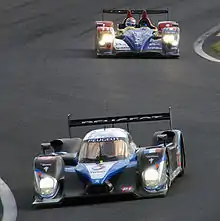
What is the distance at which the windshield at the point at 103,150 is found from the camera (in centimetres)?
1509

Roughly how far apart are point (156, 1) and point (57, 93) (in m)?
17.4

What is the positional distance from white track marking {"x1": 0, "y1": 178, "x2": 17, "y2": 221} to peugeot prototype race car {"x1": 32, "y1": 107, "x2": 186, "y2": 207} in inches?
17.3

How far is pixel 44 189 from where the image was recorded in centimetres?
1456

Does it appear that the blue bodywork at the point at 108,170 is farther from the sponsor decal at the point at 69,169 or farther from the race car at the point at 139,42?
the race car at the point at 139,42

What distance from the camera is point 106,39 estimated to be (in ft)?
93.6

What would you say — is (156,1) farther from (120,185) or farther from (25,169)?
(120,185)

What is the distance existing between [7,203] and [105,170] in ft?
6.14

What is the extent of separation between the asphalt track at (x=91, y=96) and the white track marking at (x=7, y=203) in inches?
5.1

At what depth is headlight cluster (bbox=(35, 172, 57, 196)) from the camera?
14.5 m

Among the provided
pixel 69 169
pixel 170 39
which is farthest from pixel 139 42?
pixel 69 169

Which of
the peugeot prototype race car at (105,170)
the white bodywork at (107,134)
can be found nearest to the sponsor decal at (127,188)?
the peugeot prototype race car at (105,170)

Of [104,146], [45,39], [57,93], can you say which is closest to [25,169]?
[104,146]

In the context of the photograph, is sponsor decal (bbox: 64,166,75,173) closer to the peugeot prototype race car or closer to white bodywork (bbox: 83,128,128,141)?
the peugeot prototype race car

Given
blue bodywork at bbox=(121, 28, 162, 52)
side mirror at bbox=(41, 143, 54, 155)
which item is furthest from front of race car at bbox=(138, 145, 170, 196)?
blue bodywork at bbox=(121, 28, 162, 52)
